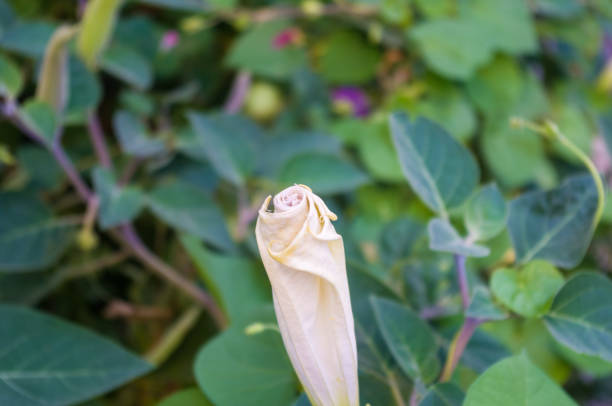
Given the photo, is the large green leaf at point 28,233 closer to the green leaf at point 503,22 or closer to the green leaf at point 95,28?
the green leaf at point 95,28

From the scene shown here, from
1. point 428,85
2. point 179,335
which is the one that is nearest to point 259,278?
point 179,335

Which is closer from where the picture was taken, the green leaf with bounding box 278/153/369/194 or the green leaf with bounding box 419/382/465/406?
the green leaf with bounding box 419/382/465/406

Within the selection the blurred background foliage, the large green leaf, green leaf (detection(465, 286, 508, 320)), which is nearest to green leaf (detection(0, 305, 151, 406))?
the blurred background foliage

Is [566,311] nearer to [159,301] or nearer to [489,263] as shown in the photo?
[489,263]

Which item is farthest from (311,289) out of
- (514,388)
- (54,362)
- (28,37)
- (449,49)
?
(449,49)

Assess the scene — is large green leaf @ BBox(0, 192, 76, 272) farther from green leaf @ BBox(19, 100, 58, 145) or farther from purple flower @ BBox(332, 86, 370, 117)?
purple flower @ BBox(332, 86, 370, 117)

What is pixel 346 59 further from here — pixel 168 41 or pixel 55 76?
pixel 55 76
